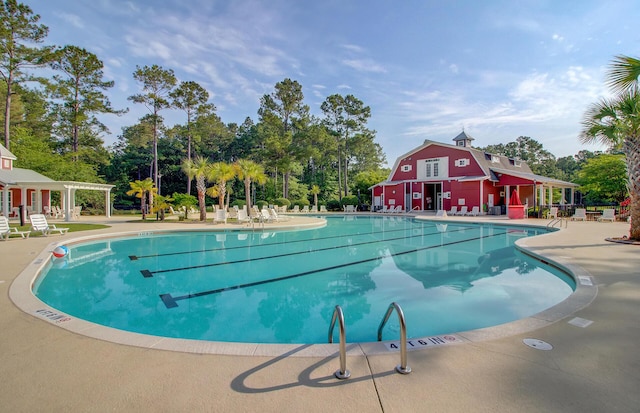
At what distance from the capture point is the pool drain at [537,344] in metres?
2.93

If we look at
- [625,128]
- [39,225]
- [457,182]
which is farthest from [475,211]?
[39,225]

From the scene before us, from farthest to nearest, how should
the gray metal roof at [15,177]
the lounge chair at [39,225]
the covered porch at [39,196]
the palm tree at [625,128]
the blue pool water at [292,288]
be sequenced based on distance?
the covered porch at [39,196], the gray metal roof at [15,177], the lounge chair at [39,225], the palm tree at [625,128], the blue pool water at [292,288]

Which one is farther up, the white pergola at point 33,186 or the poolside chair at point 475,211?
the white pergola at point 33,186

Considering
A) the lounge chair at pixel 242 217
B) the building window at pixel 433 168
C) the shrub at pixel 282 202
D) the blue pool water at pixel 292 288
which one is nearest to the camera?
the blue pool water at pixel 292 288

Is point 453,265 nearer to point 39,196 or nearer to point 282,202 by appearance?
point 282,202

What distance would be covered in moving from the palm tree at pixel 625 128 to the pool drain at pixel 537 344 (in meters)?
9.61

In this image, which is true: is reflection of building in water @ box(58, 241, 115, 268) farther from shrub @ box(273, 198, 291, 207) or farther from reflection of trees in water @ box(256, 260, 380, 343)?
shrub @ box(273, 198, 291, 207)

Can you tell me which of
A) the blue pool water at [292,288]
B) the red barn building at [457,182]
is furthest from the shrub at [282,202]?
the blue pool water at [292,288]

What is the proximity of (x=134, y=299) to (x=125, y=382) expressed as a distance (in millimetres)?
3798

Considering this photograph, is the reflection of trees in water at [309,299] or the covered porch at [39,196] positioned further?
the covered porch at [39,196]

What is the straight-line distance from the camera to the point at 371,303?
542 cm

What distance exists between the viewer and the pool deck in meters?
2.10

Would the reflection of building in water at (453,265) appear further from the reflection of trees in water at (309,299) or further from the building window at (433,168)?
the building window at (433,168)

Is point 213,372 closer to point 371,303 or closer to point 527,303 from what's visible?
point 371,303
